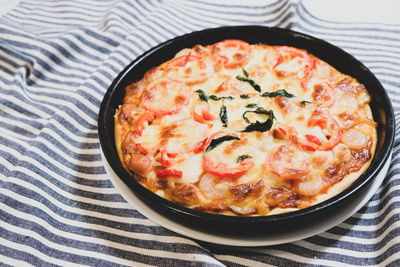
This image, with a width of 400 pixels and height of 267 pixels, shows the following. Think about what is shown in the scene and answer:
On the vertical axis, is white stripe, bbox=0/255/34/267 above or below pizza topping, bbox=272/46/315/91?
below

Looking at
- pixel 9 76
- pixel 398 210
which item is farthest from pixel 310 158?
pixel 9 76

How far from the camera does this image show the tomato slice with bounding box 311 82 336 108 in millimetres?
2953

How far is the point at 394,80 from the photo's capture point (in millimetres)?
3623

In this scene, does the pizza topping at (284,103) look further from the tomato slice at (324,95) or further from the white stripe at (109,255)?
the white stripe at (109,255)

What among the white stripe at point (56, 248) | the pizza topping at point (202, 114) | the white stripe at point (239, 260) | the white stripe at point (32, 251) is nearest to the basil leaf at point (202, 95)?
the pizza topping at point (202, 114)

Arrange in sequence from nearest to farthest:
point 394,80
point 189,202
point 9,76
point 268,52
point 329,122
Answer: point 189,202 → point 329,122 → point 268,52 → point 394,80 → point 9,76

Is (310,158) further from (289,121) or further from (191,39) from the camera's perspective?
(191,39)

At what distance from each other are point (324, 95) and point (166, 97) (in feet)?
3.77

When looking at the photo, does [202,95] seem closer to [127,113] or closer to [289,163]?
[127,113]

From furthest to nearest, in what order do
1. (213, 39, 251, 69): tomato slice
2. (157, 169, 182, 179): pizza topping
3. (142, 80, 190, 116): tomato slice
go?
(213, 39, 251, 69): tomato slice, (142, 80, 190, 116): tomato slice, (157, 169, 182, 179): pizza topping

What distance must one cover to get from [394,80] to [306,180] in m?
1.70

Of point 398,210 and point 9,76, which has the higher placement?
point 398,210

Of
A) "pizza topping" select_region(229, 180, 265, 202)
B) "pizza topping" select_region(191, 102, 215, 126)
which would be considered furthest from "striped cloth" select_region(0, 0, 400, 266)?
"pizza topping" select_region(191, 102, 215, 126)

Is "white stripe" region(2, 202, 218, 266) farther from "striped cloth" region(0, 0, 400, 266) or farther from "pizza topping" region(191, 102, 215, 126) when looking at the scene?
"pizza topping" region(191, 102, 215, 126)
